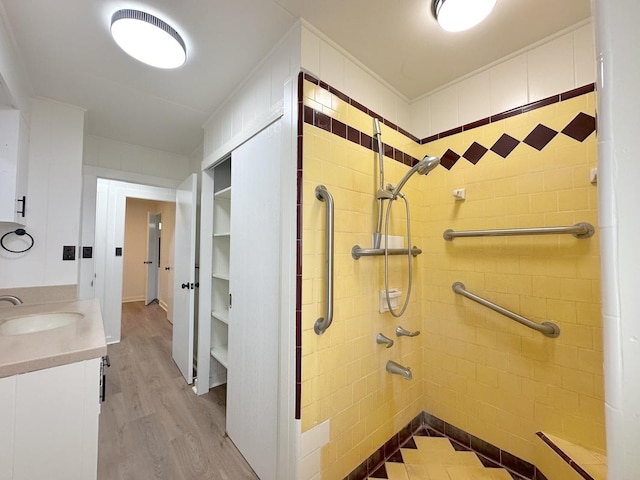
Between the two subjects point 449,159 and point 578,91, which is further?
point 449,159

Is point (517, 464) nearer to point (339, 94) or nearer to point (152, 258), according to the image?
point (339, 94)

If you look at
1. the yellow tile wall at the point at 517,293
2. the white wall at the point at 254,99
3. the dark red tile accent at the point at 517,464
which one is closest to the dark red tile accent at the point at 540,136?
the yellow tile wall at the point at 517,293

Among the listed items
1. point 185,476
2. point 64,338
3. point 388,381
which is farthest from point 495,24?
point 185,476

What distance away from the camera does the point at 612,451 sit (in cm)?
35

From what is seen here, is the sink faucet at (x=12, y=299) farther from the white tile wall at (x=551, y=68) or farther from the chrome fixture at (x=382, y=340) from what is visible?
the white tile wall at (x=551, y=68)

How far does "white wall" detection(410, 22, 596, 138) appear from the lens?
3.93ft

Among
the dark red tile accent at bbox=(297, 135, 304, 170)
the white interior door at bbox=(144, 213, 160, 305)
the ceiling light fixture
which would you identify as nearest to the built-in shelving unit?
the dark red tile accent at bbox=(297, 135, 304, 170)

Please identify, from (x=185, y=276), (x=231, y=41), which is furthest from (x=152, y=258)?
(x=231, y=41)

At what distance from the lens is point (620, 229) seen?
13.9 inches

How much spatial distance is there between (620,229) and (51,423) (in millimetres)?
1569

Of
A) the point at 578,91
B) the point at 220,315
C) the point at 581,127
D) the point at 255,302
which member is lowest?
the point at 220,315

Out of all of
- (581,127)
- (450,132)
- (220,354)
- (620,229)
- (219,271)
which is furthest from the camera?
(219,271)

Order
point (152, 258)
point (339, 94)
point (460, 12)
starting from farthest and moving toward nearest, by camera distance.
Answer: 1. point (152, 258)
2. point (339, 94)
3. point (460, 12)

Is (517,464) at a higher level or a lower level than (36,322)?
lower
